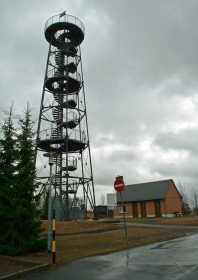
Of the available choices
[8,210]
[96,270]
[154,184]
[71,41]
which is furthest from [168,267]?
[154,184]

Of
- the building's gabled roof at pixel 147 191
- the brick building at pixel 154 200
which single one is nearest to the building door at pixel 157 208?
the brick building at pixel 154 200

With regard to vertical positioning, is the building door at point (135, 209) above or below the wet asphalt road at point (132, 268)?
above

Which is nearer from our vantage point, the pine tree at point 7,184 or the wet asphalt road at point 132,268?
the wet asphalt road at point 132,268

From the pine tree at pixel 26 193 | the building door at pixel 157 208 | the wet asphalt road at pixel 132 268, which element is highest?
the building door at pixel 157 208

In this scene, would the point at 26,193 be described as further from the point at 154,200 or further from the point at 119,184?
the point at 154,200

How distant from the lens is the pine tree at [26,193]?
44.5 ft

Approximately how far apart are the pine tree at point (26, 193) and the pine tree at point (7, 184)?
8.4 inches

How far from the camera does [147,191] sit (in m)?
61.3

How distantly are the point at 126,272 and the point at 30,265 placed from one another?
9.99 ft

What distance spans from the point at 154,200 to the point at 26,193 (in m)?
46.3

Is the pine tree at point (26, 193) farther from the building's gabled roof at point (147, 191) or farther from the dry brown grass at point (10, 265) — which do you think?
the building's gabled roof at point (147, 191)

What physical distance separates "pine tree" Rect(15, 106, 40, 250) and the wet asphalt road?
118 inches

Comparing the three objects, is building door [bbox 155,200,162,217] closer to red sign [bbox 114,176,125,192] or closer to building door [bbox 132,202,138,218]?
building door [bbox 132,202,138,218]

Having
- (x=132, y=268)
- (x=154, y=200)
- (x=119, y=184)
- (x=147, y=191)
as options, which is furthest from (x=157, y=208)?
(x=132, y=268)
